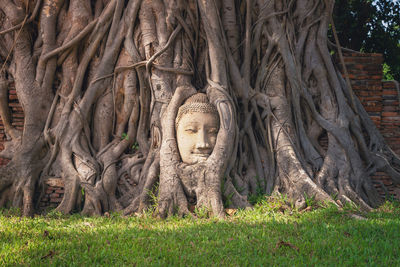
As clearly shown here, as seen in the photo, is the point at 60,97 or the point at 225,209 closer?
the point at 225,209

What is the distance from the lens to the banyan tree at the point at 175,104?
4531 mm

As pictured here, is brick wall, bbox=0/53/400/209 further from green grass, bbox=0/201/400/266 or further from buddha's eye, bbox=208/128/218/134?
buddha's eye, bbox=208/128/218/134

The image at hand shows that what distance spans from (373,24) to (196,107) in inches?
257

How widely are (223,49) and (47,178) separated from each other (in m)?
2.75

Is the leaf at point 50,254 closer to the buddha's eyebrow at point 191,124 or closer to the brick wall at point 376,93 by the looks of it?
the buddha's eyebrow at point 191,124

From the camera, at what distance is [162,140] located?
4547 mm

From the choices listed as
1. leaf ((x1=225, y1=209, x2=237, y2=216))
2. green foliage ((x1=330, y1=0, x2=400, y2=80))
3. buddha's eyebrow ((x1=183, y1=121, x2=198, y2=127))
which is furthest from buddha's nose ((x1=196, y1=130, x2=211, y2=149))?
green foliage ((x1=330, y1=0, x2=400, y2=80))

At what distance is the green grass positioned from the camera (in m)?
2.54

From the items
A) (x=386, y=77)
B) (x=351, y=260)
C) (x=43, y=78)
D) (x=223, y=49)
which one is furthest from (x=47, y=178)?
(x=386, y=77)

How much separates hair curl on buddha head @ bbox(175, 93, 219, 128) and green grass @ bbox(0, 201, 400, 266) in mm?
1249

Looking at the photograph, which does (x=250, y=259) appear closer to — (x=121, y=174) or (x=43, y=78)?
(x=121, y=174)

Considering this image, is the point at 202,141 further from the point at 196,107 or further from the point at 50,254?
the point at 50,254

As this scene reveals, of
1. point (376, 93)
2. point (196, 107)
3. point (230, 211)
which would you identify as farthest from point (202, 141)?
point (376, 93)

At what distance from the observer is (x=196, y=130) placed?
447cm
